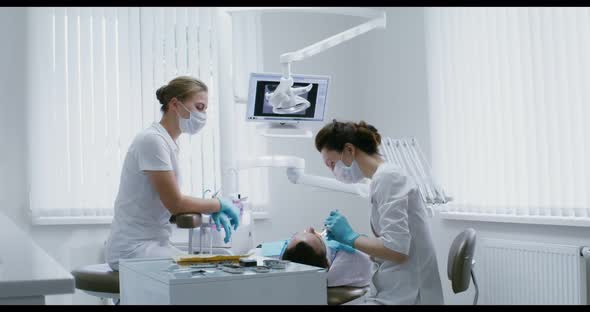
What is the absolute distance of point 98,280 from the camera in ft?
7.19

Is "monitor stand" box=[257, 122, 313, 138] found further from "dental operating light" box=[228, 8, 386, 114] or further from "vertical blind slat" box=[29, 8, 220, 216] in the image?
"vertical blind slat" box=[29, 8, 220, 216]

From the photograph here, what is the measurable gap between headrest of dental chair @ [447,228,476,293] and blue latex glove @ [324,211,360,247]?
0.37 m

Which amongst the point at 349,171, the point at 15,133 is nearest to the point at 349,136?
the point at 349,171

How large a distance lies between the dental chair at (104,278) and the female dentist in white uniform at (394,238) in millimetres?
500

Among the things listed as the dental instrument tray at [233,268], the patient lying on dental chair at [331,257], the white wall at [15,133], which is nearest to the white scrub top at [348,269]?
the patient lying on dental chair at [331,257]

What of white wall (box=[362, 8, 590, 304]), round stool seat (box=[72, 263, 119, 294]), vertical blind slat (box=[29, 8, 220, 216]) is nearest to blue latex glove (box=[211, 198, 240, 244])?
round stool seat (box=[72, 263, 119, 294])

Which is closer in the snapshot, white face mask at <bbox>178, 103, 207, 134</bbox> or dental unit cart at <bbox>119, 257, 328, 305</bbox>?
dental unit cart at <bbox>119, 257, 328, 305</bbox>

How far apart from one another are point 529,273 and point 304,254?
5.37 feet

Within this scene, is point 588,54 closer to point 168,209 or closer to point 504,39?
point 504,39

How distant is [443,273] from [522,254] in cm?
60

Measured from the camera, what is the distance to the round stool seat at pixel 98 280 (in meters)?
2.17

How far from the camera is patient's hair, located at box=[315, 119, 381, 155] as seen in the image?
2088 millimetres

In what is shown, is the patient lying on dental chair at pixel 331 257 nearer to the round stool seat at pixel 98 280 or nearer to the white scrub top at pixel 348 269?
the white scrub top at pixel 348 269

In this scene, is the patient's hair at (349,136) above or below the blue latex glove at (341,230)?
above
